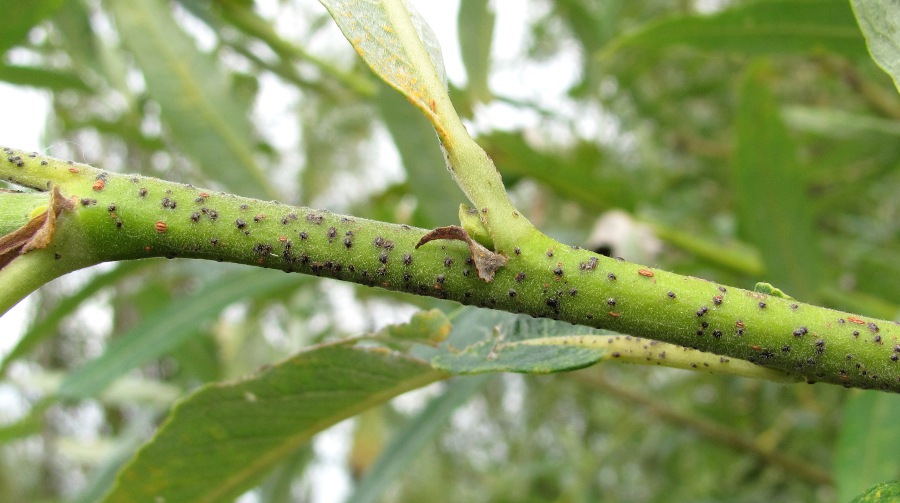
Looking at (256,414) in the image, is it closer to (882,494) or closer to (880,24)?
(882,494)

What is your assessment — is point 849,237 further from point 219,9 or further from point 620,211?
point 219,9

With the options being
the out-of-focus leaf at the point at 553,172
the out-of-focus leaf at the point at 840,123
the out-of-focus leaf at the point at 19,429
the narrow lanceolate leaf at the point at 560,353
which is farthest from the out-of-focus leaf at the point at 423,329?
the out-of-focus leaf at the point at 19,429

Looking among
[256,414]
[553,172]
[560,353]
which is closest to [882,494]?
[560,353]

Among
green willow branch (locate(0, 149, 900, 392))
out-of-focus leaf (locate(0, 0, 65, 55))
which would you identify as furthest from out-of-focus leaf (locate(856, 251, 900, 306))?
out-of-focus leaf (locate(0, 0, 65, 55))

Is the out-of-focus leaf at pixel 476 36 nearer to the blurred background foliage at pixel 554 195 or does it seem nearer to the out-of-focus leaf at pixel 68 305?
the blurred background foliage at pixel 554 195

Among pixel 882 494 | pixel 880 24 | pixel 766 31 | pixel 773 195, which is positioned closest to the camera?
pixel 882 494

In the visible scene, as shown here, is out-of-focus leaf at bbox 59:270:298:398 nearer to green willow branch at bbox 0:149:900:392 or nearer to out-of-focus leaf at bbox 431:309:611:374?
out-of-focus leaf at bbox 431:309:611:374

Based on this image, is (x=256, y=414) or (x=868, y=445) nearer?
(x=256, y=414)
